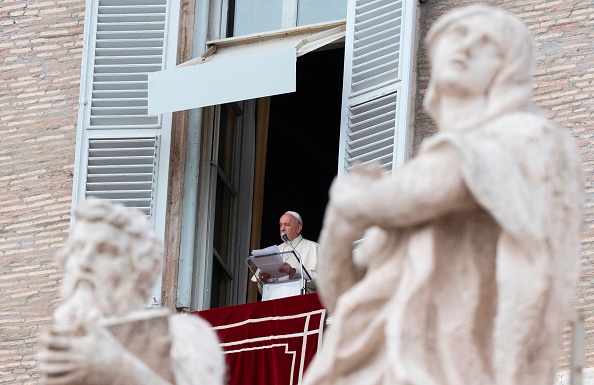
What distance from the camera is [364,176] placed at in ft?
23.4

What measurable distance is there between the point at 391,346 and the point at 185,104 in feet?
35.5

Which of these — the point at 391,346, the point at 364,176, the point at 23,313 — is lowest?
the point at 391,346

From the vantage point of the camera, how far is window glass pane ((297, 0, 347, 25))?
18.4 meters

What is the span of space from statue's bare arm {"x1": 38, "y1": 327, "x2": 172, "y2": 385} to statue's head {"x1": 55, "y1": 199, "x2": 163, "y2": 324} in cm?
37

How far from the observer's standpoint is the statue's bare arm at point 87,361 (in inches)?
275

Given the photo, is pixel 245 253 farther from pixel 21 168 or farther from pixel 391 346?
pixel 391 346

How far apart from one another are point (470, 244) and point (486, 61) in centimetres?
48

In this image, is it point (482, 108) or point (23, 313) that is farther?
point (23, 313)

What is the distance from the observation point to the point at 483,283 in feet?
23.1

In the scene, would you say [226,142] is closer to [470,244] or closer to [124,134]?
[124,134]

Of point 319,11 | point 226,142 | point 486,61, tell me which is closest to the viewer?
point 486,61

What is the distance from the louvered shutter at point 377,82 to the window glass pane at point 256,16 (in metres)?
0.86

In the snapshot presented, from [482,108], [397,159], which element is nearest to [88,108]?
[397,159]

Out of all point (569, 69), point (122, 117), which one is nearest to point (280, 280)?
point (122, 117)
